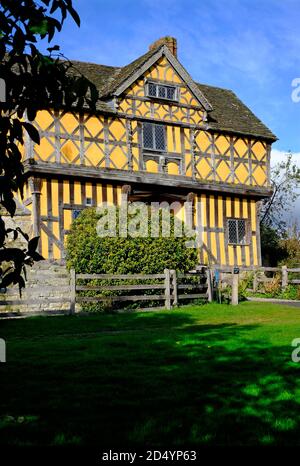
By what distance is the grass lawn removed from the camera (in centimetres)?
525

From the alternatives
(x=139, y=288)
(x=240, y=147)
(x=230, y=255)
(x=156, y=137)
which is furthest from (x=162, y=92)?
(x=139, y=288)

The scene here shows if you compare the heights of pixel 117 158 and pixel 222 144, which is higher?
pixel 222 144

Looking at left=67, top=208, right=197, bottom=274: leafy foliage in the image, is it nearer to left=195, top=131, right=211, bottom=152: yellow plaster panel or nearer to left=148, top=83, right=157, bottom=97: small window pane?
left=148, top=83, right=157, bottom=97: small window pane

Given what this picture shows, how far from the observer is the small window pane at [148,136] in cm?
2572

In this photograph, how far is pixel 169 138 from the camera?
86.3 feet

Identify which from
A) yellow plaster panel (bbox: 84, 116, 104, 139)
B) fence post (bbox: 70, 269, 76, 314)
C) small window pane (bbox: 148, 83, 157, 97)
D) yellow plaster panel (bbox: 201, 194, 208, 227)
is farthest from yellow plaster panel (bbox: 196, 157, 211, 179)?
fence post (bbox: 70, 269, 76, 314)

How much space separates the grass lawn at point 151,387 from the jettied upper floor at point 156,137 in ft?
39.1

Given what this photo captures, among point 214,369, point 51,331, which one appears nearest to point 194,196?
point 51,331

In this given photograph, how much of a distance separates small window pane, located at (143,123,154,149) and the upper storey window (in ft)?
4.51

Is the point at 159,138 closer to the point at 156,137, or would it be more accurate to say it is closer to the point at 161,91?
the point at 156,137

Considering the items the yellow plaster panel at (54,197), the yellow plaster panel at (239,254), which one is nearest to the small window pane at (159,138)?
the yellow plaster panel at (54,197)

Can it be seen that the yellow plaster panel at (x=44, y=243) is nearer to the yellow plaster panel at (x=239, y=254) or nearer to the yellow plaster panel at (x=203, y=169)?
the yellow plaster panel at (x=203, y=169)

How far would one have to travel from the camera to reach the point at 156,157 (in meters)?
25.9

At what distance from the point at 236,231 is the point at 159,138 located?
5.99m
